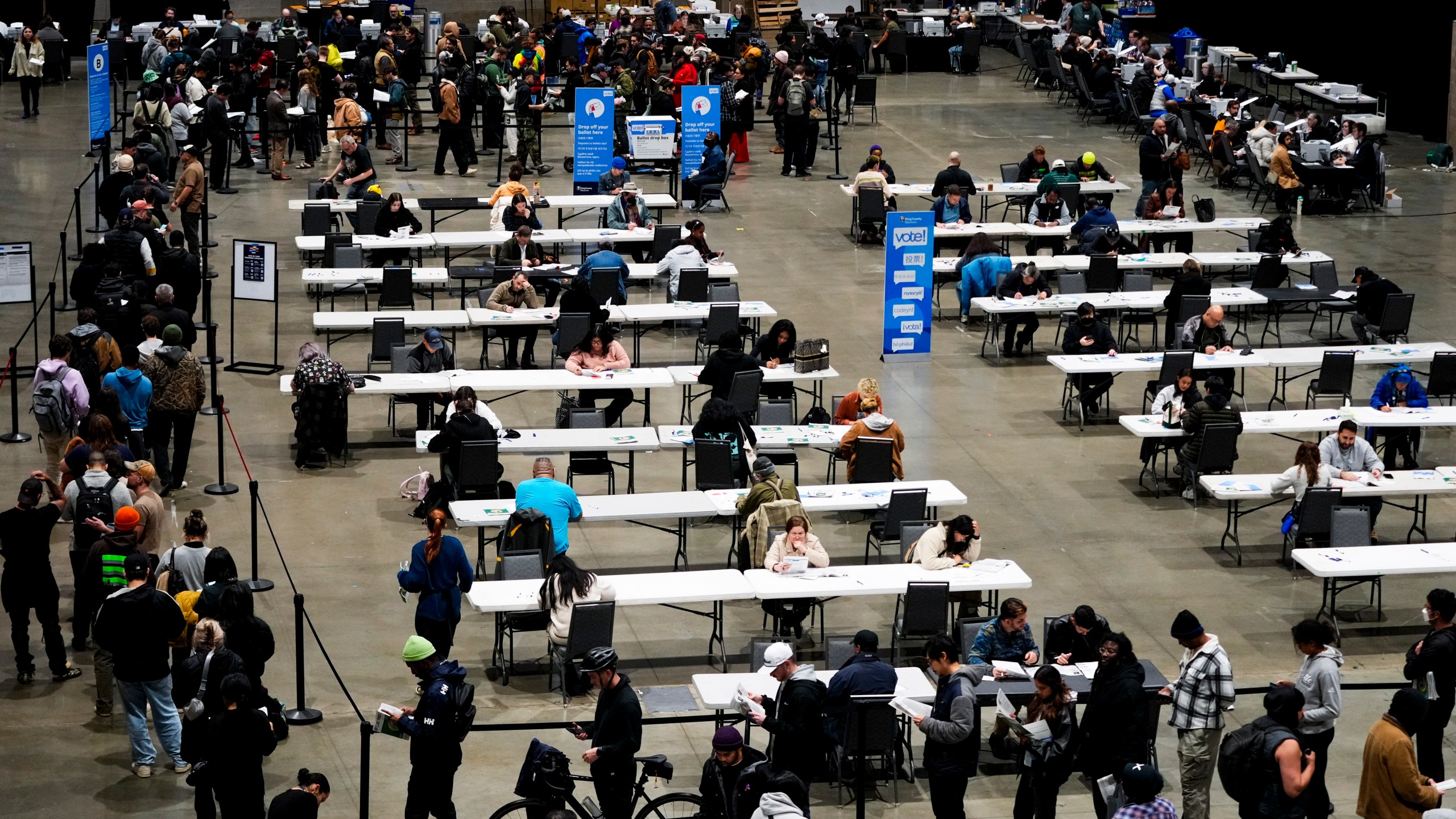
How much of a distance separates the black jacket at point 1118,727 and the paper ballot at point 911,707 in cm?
90

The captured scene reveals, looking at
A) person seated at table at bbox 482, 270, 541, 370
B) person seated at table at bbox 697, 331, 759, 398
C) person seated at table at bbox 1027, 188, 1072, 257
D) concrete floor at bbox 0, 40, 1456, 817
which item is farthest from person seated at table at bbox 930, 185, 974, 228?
person seated at table at bbox 697, 331, 759, 398

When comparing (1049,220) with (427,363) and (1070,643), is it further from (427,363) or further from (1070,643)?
(1070,643)

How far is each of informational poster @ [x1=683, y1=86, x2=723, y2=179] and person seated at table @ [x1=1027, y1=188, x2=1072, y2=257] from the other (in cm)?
588

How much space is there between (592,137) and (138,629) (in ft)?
57.4

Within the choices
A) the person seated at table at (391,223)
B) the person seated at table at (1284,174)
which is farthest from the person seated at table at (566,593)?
the person seated at table at (1284,174)

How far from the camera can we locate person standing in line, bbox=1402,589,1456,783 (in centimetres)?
1098

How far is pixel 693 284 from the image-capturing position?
819 inches

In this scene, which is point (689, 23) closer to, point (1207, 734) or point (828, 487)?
point (828, 487)

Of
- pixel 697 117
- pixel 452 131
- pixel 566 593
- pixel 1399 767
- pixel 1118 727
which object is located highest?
pixel 697 117

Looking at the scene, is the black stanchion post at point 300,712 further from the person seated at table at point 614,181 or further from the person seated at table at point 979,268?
the person seated at table at point 614,181

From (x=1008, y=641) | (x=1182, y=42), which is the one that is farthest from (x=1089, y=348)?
(x=1182, y=42)

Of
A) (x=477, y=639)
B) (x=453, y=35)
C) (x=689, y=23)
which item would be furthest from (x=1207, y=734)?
(x=689, y=23)

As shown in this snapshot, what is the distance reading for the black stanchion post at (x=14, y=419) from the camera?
56.0 feet

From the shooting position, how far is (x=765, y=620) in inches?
549
